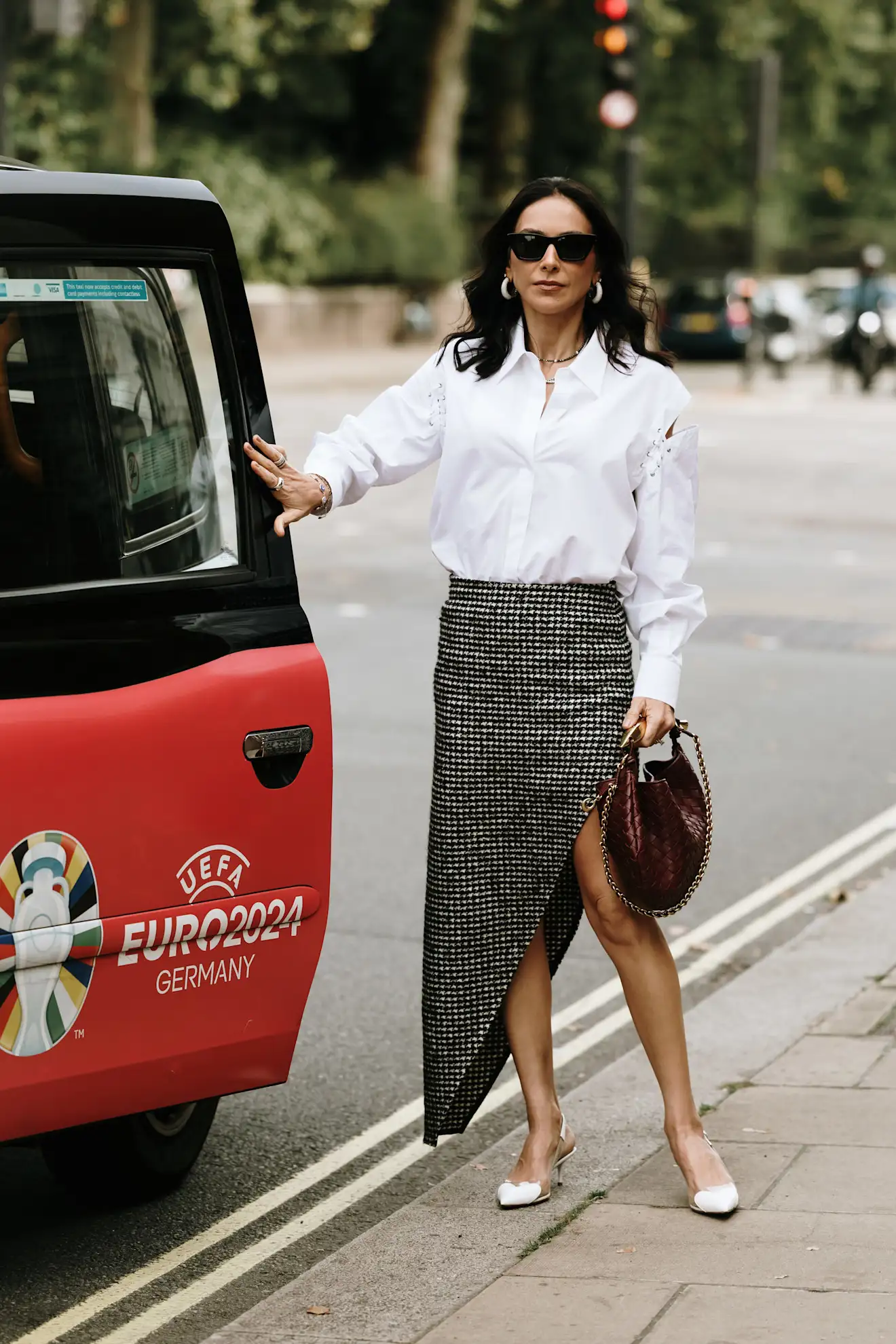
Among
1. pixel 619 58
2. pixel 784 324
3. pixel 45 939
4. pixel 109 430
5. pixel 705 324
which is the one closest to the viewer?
pixel 45 939

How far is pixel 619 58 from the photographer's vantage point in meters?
17.5

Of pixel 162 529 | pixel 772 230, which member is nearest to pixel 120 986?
pixel 162 529

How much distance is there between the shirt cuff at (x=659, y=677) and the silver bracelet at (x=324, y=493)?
62 centimetres

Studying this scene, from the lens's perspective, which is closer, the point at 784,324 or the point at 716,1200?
the point at 716,1200

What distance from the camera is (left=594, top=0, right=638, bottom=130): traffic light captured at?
17375 mm

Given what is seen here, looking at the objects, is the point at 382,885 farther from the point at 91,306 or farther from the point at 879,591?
the point at 879,591

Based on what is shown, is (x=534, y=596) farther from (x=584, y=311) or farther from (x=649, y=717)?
(x=584, y=311)

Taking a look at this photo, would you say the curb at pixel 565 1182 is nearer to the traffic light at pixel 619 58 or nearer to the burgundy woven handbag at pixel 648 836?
the burgundy woven handbag at pixel 648 836

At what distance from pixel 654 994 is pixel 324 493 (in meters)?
1.10

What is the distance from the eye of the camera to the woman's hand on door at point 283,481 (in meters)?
4.02

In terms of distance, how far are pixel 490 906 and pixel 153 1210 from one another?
3.08ft

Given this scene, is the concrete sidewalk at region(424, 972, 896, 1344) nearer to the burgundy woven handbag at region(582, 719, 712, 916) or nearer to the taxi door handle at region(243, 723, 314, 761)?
the burgundy woven handbag at region(582, 719, 712, 916)

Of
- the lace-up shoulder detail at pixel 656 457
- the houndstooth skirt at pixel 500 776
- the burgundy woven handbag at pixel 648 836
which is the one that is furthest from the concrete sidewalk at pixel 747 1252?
the lace-up shoulder detail at pixel 656 457

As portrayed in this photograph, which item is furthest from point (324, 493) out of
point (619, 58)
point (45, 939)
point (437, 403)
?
point (619, 58)
